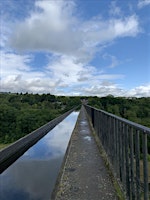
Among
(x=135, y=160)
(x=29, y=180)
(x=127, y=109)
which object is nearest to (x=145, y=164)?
(x=135, y=160)

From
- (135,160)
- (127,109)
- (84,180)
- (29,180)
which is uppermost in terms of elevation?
(135,160)

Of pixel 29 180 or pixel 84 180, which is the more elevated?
pixel 29 180

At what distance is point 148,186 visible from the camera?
2.11 metres

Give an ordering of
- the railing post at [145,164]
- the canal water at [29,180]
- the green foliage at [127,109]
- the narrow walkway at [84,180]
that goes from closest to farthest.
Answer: the railing post at [145,164], the canal water at [29,180], the narrow walkway at [84,180], the green foliage at [127,109]

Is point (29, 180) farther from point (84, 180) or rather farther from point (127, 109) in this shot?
point (127, 109)

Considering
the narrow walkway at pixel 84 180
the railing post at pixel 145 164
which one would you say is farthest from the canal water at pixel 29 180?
the railing post at pixel 145 164

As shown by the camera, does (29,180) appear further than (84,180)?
No

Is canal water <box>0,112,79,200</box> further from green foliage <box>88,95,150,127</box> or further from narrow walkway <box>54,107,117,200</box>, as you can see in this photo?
green foliage <box>88,95,150,127</box>

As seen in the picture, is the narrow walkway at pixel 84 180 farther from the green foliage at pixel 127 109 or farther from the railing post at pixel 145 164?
the green foliage at pixel 127 109

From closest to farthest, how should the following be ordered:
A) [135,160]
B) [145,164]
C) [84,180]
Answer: [145,164] < [135,160] < [84,180]

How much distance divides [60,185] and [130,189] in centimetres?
137

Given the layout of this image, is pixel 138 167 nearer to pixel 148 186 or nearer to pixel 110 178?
pixel 148 186

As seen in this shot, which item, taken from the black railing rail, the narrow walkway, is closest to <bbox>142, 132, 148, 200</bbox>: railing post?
the black railing rail

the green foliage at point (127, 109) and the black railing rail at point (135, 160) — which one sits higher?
the black railing rail at point (135, 160)
